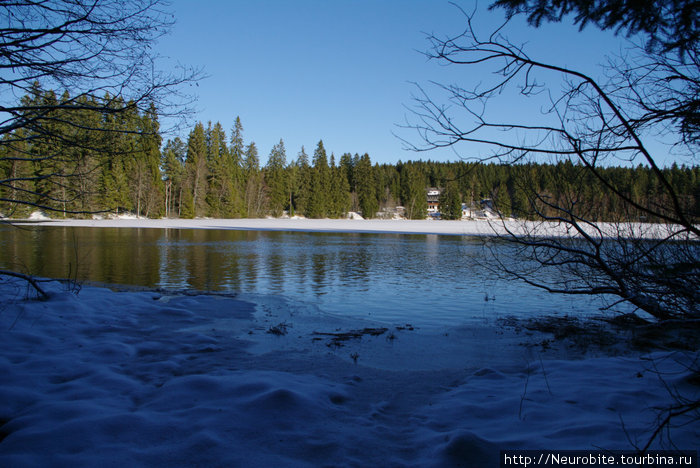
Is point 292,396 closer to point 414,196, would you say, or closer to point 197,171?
point 197,171

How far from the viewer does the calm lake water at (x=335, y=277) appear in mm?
9984

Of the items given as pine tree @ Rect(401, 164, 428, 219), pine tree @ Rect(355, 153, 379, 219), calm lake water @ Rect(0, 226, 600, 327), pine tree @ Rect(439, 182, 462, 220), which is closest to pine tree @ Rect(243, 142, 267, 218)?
pine tree @ Rect(355, 153, 379, 219)

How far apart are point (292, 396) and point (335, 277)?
10852 mm

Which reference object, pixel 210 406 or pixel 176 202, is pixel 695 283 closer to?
pixel 210 406

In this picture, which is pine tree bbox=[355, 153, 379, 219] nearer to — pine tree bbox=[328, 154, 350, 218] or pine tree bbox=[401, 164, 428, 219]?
pine tree bbox=[328, 154, 350, 218]

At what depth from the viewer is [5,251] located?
17984 millimetres

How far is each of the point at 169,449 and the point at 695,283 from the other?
4323mm

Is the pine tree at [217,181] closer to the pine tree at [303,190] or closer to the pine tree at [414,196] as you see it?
the pine tree at [303,190]

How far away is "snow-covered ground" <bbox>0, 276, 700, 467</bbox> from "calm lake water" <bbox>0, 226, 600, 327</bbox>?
6.74 feet

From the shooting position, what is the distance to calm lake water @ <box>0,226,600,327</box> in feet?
32.8

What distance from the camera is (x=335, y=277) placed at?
14523 mm

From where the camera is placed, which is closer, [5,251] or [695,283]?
[695,283]

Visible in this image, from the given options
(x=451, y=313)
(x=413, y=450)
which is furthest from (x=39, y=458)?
(x=451, y=313)

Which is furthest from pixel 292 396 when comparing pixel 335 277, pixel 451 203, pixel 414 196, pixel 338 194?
pixel 414 196
